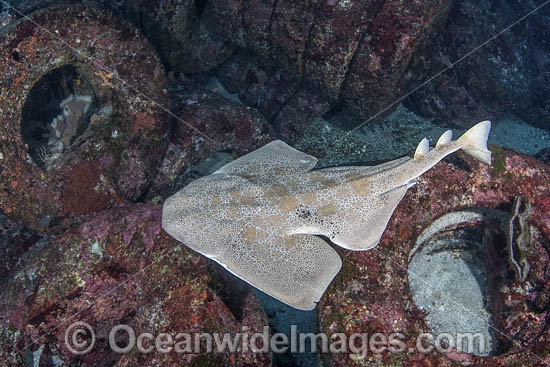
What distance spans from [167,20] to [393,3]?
12.9ft

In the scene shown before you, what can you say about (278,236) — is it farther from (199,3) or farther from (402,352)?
(199,3)

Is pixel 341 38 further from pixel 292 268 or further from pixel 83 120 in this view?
pixel 83 120

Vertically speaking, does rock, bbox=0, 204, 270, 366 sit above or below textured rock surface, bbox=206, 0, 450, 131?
below

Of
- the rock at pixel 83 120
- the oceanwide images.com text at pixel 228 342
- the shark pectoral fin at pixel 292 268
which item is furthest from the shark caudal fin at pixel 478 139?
the rock at pixel 83 120

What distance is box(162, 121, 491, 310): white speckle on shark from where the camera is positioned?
348 centimetres

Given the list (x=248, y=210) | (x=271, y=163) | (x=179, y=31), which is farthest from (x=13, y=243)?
(x=179, y=31)

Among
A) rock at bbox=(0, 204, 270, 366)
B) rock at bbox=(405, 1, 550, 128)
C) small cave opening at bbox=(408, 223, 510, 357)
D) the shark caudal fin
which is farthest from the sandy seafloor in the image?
rock at bbox=(0, 204, 270, 366)

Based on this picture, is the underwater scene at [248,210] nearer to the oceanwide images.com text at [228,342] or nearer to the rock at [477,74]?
the oceanwide images.com text at [228,342]

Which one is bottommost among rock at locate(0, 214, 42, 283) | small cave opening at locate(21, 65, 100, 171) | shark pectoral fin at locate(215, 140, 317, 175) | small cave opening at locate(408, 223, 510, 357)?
rock at locate(0, 214, 42, 283)

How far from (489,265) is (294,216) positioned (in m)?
2.98

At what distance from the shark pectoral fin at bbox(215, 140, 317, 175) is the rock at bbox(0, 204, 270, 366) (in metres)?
1.16

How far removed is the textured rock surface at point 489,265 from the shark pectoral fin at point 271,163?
1.31 metres

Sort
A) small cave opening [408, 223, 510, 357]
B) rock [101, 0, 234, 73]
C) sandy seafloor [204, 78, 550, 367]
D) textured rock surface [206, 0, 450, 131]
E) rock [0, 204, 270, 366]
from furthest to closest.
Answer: rock [101, 0, 234, 73] < textured rock surface [206, 0, 450, 131] < sandy seafloor [204, 78, 550, 367] < small cave opening [408, 223, 510, 357] < rock [0, 204, 270, 366]

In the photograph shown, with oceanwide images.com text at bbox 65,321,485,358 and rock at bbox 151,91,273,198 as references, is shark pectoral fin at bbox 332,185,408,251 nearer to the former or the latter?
oceanwide images.com text at bbox 65,321,485,358
